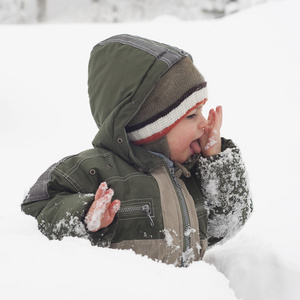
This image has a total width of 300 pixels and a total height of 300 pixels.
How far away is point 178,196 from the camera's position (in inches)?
83.4

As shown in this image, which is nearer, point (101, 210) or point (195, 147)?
point (101, 210)

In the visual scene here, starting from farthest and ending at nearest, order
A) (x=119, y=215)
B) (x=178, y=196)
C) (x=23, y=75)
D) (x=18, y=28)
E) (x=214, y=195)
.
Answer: (x=18, y=28) → (x=23, y=75) → (x=214, y=195) → (x=178, y=196) → (x=119, y=215)

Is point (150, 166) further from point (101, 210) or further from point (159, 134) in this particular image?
point (101, 210)

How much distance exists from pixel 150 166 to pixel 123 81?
16.1 inches

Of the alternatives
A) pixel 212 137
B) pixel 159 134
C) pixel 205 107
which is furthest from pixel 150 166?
pixel 205 107

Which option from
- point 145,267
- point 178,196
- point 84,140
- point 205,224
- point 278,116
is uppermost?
point 145,267

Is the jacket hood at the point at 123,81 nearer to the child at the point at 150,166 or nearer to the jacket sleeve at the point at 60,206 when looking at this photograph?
the child at the point at 150,166

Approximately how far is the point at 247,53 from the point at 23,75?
3034mm

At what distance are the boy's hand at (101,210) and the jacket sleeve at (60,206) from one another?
0.03 meters

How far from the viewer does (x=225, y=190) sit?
7.37ft

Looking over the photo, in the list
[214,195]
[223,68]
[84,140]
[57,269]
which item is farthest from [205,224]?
[223,68]

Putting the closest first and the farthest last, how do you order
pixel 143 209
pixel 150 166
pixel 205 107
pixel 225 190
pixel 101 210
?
pixel 101 210, pixel 143 209, pixel 150 166, pixel 225 190, pixel 205 107

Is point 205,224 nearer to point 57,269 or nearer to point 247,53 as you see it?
point 57,269

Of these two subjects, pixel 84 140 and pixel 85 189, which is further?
pixel 84 140
